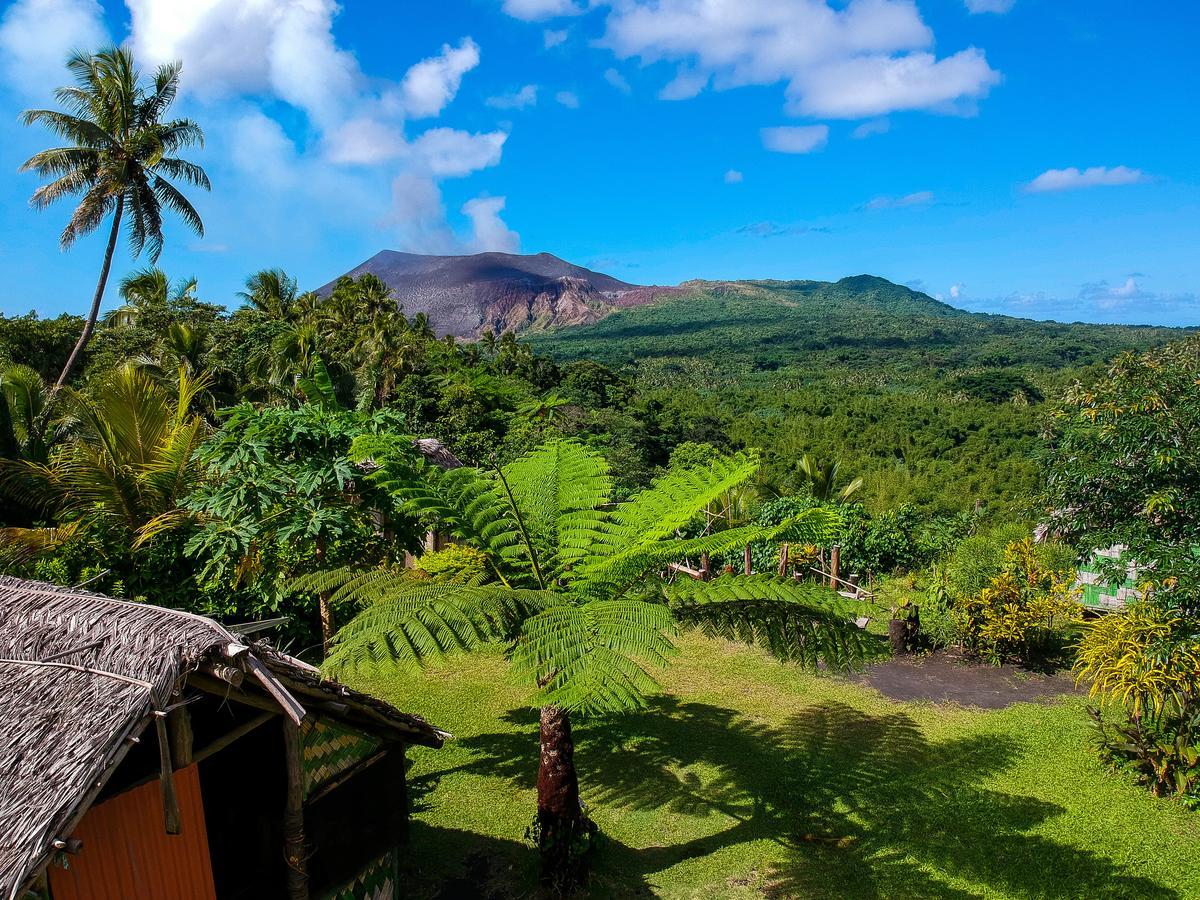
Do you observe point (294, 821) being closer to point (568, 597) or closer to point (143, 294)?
point (568, 597)

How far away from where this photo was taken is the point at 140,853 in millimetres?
3119

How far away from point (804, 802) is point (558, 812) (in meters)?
2.50

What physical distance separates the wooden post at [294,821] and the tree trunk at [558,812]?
1916 mm

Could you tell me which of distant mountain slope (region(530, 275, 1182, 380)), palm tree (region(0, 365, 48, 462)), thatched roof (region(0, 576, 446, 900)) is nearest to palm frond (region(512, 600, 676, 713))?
thatched roof (region(0, 576, 446, 900))

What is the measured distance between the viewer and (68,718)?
106 inches

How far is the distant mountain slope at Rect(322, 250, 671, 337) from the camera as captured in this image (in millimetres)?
155875

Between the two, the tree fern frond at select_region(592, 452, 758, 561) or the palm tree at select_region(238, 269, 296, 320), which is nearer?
the tree fern frond at select_region(592, 452, 758, 561)

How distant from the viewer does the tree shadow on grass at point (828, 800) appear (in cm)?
554

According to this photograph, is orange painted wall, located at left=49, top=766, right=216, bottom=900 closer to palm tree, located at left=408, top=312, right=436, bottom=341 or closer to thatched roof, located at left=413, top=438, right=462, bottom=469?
thatched roof, located at left=413, top=438, right=462, bottom=469

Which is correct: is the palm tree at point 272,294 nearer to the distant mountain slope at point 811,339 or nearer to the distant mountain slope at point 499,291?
the distant mountain slope at point 811,339

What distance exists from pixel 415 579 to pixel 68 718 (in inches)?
121

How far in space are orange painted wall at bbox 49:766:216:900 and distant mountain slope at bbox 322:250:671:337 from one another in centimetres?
14605

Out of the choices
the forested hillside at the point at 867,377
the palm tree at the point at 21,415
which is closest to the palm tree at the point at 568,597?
the forested hillside at the point at 867,377

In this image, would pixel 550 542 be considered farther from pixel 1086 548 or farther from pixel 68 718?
pixel 1086 548
